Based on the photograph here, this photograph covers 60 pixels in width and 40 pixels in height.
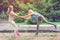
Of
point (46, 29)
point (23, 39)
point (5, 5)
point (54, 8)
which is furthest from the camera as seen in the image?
point (5, 5)

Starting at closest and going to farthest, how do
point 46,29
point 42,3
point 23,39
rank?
point 23,39, point 46,29, point 42,3

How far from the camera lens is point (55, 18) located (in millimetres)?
20375

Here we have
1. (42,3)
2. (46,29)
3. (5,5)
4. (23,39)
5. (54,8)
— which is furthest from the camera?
(5,5)

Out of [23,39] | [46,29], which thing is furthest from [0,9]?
[23,39]

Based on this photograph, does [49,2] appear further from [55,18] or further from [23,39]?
[23,39]

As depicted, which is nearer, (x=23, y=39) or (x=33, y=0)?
(x=23, y=39)

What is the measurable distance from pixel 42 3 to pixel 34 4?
0.61 meters

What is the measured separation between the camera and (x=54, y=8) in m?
21.5

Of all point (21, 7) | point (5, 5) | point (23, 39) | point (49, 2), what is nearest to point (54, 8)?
point (49, 2)

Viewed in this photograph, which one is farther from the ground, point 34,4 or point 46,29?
point 34,4

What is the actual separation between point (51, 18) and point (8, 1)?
4.35 metres

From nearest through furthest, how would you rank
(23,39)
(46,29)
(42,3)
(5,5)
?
(23,39), (46,29), (42,3), (5,5)

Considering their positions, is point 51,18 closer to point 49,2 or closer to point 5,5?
point 49,2

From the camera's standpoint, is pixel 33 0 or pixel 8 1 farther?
pixel 8 1
